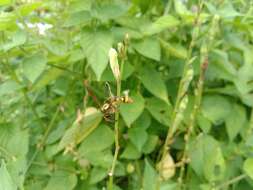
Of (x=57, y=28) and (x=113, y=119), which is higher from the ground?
(x=113, y=119)

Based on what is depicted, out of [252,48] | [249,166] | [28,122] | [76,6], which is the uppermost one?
[76,6]

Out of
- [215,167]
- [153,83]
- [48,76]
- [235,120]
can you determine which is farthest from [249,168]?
[48,76]

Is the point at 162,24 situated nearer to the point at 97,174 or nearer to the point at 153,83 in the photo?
the point at 153,83

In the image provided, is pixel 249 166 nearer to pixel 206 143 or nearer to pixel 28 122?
pixel 206 143

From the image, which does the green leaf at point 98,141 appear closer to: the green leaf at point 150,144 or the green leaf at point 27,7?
the green leaf at point 150,144

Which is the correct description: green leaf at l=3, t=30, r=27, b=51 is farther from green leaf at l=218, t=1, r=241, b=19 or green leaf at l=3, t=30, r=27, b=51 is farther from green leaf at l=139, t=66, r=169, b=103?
green leaf at l=218, t=1, r=241, b=19

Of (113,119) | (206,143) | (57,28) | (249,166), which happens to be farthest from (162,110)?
(113,119)

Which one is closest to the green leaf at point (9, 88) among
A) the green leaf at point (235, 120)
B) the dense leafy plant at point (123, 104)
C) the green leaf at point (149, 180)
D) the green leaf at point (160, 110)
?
the dense leafy plant at point (123, 104)
